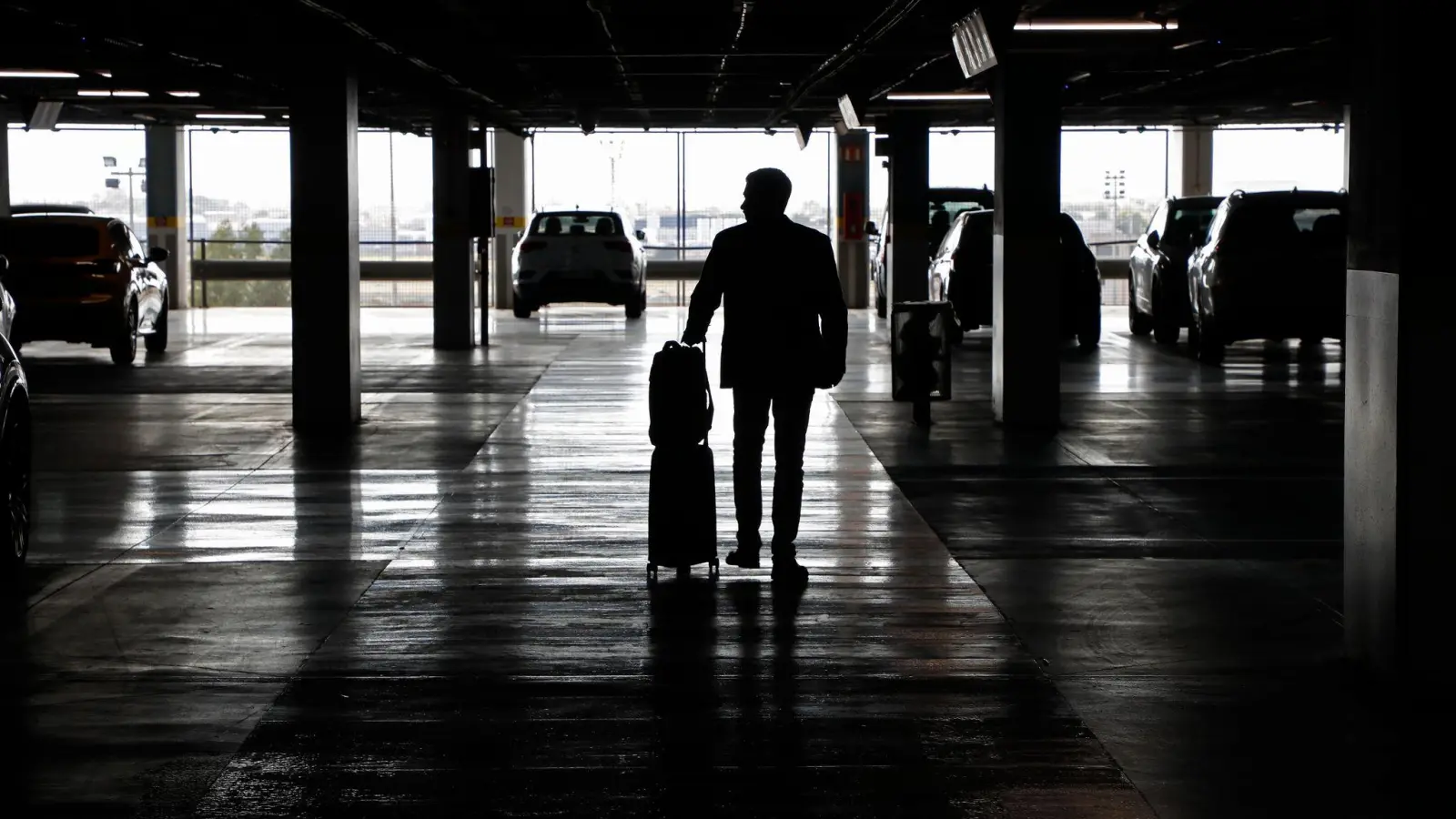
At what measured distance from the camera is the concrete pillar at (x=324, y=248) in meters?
13.7

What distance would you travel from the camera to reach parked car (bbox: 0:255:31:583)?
7.52m

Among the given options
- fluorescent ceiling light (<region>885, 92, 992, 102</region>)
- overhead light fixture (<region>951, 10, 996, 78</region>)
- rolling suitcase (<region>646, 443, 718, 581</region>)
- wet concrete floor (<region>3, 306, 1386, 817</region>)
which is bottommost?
wet concrete floor (<region>3, 306, 1386, 817</region>)

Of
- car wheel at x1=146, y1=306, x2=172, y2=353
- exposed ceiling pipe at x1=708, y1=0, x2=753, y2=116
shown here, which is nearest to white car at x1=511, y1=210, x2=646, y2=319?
exposed ceiling pipe at x1=708, y1=0, x2=753, y2=116

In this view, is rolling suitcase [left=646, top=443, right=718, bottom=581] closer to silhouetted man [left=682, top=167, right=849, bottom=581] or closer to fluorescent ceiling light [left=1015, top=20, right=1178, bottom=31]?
silhouetted man [left=682, top=167, right=849, bottom=581]

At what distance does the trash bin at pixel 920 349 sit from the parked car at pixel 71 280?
352 inches

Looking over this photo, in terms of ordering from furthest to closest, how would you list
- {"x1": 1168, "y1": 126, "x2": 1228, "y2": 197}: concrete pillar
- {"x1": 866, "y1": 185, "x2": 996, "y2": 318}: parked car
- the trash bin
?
{"x1": 1168, "y1": 126, "x2": 1228, "y2": 197}: concrete pillar → {"x1": 866, "y1": 185, "x2": 996, "y2": 318}: parked car → the trash bin

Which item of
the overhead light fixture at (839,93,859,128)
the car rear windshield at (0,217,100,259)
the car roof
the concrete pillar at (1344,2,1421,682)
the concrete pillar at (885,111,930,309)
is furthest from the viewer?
the concrete pillar at (885,111,930,309)

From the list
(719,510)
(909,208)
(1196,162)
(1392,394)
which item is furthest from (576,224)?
(1392,394)

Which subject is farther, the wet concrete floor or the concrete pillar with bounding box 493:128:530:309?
the concrete pillar with bounding box 493:128:530:309

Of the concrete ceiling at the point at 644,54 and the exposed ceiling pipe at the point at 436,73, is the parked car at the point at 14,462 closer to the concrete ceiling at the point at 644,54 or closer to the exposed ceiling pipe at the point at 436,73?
the exposed ceiling pipe at the point at 436,73

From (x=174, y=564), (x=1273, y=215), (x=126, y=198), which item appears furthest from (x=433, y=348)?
(x=126, y=198)

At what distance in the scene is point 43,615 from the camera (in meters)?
6.82

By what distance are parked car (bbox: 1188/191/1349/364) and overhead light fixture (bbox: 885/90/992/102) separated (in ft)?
10.7

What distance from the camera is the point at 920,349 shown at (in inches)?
543
